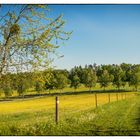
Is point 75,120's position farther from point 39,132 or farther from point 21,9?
point 21,9

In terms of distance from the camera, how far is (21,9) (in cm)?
1478

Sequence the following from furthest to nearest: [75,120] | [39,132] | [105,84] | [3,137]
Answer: [105,84] → [75,120] → [39,132] → [3,137]

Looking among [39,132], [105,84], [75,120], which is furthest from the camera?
[105,84]

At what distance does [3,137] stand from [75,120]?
481cm

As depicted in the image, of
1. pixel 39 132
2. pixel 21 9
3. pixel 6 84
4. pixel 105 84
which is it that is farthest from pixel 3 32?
pixel 105 84

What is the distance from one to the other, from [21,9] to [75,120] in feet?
19.2

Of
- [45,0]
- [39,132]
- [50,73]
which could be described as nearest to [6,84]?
[50,73]

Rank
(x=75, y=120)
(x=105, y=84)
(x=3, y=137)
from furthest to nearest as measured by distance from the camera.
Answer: (x=105, y=84) < (x=75, y=120) < (x=3, y=137)

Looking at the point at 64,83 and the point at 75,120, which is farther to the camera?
the point at 64,83

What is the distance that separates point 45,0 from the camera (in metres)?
14.7

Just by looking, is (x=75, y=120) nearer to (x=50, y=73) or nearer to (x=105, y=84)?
(x=50, y=73)

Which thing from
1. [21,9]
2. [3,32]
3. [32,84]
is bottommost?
[32,84]

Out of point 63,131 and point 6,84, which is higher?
point 6,84

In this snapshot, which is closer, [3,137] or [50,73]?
[3,137]
